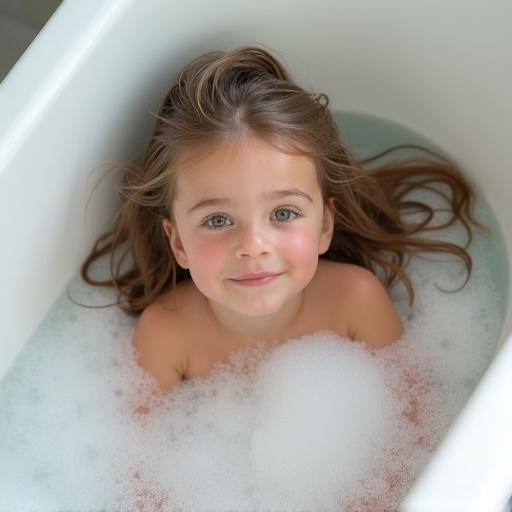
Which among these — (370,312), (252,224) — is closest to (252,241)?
(252,224)

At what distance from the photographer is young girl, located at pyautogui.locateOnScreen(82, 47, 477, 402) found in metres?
1.14

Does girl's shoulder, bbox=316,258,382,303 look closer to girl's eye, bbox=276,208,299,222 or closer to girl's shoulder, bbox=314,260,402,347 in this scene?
girl's shoulder, bbox=314,260,402,347

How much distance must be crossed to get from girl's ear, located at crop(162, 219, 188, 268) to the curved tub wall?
0.15m

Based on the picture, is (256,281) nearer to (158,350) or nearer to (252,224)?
(252,224)

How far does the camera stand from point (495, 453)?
0.85m

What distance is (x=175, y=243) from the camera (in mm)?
1254

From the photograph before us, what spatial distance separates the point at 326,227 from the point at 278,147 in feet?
0.57

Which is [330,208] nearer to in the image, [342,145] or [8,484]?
[342,145]

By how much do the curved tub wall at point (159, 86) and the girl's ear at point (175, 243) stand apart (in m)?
0.15

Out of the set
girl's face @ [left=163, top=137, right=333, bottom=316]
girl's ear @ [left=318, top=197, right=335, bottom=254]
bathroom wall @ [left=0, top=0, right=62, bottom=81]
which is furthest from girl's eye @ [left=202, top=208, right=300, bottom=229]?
bathroom wall @ [left=0, top=0, right=62, bottom=81]

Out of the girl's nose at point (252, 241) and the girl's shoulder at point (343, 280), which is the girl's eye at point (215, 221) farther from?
the girl's shoulder at point (343, 280)

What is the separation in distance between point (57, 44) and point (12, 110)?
11 centimetres

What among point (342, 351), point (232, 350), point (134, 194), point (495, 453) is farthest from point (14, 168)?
point (495, 453)

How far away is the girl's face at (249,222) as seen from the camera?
112 cm
